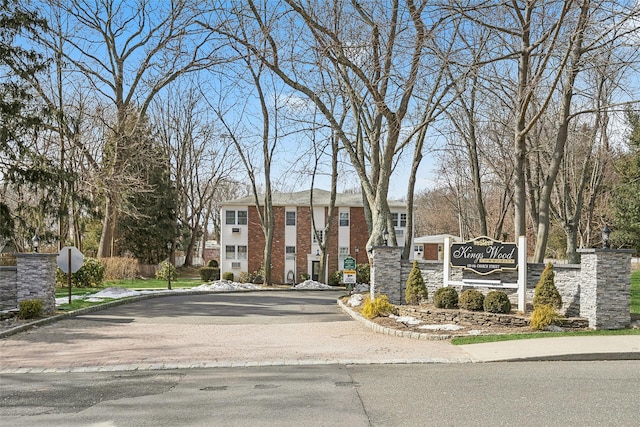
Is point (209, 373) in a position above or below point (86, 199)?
below

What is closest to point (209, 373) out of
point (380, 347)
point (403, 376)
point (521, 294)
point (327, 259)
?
point (403, 376)

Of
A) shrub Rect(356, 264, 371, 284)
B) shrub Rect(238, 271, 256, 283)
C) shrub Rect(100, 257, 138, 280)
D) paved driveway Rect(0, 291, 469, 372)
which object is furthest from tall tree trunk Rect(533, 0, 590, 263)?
shrub Rect(238, 271, 256, 283)

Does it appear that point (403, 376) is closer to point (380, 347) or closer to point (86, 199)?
point (380, 347)

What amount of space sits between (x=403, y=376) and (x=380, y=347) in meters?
3.05

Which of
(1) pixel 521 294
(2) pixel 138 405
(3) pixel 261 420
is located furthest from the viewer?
(1) pixel 521 294

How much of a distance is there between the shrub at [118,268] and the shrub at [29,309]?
2103cm

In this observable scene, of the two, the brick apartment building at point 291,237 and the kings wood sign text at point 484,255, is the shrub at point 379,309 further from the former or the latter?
the brick apartment building at point 291,237

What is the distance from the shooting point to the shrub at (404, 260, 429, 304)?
56.6 feet

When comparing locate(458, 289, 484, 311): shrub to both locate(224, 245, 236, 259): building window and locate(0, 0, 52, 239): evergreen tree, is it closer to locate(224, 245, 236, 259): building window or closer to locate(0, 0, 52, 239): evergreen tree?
→ locate(0, 0, 52, 239): evergreen tree

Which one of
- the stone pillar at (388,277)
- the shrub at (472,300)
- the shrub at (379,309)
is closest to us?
the shrub at (472,300)

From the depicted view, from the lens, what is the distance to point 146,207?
51125 mm

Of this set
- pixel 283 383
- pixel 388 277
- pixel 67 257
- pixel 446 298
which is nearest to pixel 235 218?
pixel 67 257

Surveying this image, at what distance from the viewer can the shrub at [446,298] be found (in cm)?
1580

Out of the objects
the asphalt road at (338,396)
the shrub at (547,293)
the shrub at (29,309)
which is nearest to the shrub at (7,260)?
the shrub at (29,309)
